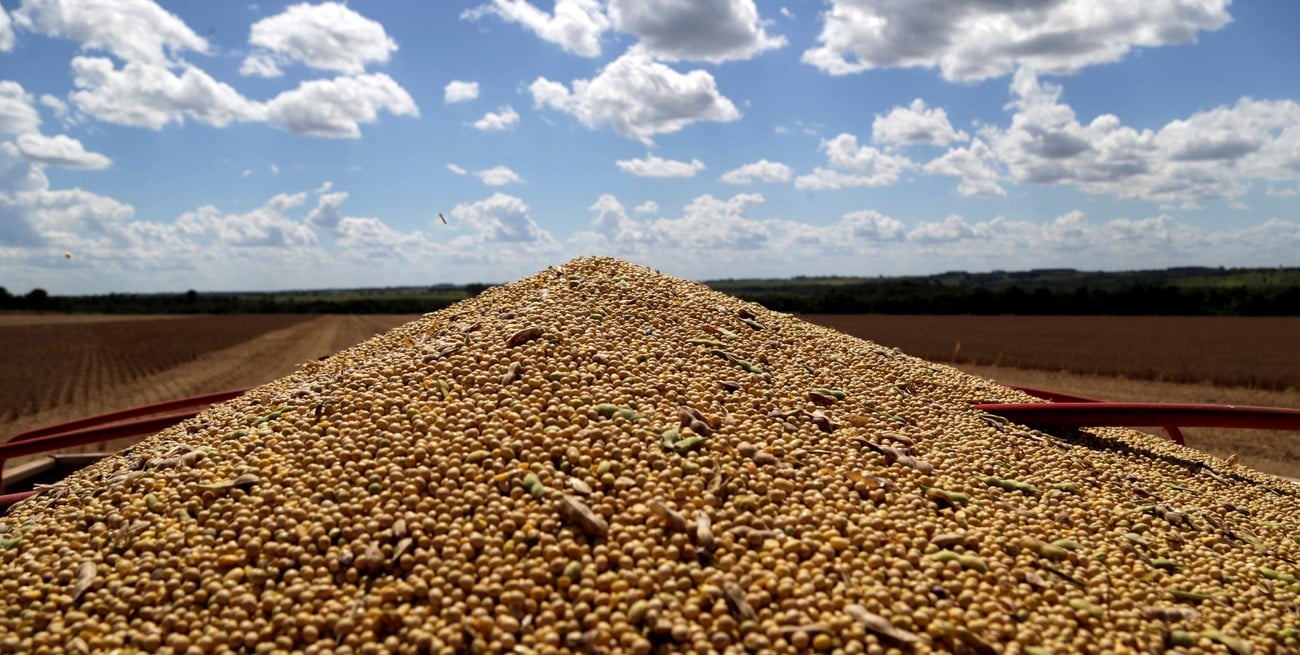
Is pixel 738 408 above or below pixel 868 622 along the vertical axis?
above

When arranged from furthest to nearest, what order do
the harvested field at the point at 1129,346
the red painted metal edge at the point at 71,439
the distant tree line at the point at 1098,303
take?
the distant tree line at the point at 1098,303 → the harvested field at the point at 1129,346 → the red painted metal edge at the point at 71,439

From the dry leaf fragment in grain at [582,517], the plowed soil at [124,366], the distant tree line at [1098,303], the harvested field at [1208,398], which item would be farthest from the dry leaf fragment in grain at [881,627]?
the distant tree line at [1098,303]

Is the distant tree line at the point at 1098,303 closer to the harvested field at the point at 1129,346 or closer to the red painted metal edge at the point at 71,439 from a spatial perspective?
the harvested field at the point at 1129,346

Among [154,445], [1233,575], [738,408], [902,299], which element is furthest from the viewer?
[902,299]

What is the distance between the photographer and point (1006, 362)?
19.5m

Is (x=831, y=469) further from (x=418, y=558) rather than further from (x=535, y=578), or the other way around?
(x=418, y=558)

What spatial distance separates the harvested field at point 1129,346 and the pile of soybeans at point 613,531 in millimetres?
16794

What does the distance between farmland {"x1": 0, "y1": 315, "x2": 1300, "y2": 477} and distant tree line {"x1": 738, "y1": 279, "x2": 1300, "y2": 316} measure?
4.40m

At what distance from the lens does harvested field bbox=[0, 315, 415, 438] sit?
15070 mm

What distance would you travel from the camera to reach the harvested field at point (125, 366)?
1507cm

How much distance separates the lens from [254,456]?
8.45 feet

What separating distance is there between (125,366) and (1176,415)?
87.2 feet

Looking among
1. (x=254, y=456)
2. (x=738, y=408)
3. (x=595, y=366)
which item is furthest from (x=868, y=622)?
(x=254, y=456)

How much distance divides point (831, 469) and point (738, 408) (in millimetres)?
501
